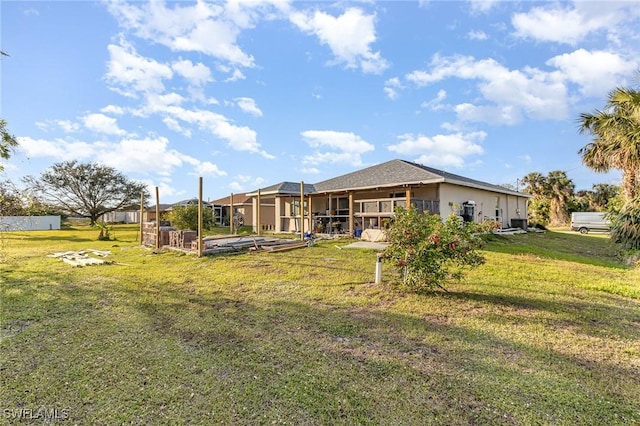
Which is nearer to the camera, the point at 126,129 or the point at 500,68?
the point at 500,68

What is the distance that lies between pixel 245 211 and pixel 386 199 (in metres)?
18.8

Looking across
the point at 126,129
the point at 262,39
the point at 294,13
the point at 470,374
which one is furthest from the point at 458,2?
the point at 126,129

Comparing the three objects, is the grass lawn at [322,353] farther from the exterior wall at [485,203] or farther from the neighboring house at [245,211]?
the neighboring house at [245,211]

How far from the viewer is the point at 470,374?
9.91 ft

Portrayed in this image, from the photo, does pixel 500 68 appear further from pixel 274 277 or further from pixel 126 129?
pixel 126 129

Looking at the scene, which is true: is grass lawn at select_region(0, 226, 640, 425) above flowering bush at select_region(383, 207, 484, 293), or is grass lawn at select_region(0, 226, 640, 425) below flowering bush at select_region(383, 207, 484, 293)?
below

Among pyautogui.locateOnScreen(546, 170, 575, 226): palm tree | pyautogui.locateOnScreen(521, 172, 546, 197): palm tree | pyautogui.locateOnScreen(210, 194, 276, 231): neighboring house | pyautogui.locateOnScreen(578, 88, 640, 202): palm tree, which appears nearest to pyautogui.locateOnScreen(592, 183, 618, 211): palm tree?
pyautogui.locateOnScreen(546, 170, 575, 226): palm tree

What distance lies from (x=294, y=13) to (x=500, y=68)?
382 inches

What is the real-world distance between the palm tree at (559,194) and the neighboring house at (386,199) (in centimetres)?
1339

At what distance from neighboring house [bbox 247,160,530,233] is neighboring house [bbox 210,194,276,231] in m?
0.80

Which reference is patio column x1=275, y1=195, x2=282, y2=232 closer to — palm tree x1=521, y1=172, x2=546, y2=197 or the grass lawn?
the grass lawn

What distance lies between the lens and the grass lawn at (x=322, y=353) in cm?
249

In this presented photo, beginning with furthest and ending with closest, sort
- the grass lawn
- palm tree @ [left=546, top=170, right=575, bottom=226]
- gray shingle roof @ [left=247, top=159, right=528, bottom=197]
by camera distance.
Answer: palm tree @ [left=546, top=170, right=575, bottom=226] < gray shingle roof @ [left=247, top=159, right=528, bottom=197] < the grass lawn

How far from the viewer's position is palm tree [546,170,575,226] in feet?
109
